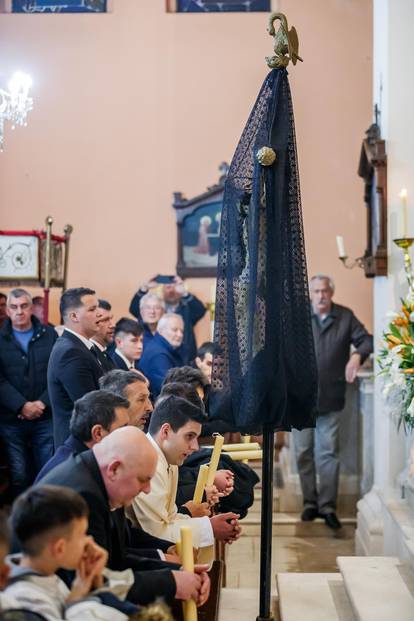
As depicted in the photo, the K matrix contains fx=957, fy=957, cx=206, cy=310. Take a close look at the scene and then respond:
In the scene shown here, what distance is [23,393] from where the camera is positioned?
659 centimetres

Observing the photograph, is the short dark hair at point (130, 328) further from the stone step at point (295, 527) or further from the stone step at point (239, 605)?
the stone step at point (295, 527)

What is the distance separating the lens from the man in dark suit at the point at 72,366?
183 inches

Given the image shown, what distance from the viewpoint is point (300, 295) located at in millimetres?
3682

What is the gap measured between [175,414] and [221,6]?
26.4 ft

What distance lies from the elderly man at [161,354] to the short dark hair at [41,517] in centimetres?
413

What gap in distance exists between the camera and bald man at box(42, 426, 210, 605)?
273 centimetres

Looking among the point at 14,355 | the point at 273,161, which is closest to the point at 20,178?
the point at 14,355

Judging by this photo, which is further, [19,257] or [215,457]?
[19,257]

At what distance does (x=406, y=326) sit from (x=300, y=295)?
52.1 inches

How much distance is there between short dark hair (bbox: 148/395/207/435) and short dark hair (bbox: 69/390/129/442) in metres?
0.49

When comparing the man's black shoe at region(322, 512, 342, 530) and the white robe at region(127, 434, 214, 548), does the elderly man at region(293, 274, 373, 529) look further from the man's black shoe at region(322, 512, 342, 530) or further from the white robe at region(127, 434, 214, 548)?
the white robe at region(127, 434, 214, 548)

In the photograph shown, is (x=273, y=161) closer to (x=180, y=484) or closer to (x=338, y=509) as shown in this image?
(x=180, y=484)

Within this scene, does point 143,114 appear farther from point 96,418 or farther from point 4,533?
point 4,533

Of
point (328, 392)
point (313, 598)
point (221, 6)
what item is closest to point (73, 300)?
point (313, 598)
